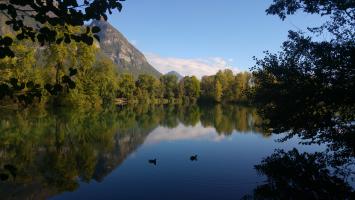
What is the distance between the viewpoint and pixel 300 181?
1694 cm

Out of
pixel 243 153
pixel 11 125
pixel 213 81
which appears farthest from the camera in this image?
pixel 213 81

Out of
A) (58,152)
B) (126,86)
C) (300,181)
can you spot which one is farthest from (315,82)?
(126,86)

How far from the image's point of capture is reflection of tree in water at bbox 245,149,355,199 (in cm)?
1544

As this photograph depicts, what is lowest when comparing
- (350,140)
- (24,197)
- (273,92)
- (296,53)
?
(24,197)

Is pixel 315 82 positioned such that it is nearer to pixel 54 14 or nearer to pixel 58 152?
pixel 54 14

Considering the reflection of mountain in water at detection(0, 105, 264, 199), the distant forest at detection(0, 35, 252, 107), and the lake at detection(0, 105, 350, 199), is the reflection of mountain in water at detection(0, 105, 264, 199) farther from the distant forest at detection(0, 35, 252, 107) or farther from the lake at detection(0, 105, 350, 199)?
the distant forest at detection(0, 35, 252, 107)

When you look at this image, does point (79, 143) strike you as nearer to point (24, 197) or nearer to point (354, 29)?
point (24, 197)

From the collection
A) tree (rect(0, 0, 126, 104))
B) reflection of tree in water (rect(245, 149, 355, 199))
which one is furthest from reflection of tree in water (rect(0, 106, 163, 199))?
tree (rect(0, 0, 126, 104))

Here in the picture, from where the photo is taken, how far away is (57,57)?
63250 mm

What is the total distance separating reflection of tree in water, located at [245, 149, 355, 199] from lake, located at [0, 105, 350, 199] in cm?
83

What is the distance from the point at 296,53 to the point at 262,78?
6.33 feet

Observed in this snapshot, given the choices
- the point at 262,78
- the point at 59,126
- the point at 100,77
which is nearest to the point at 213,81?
the point at 100,77

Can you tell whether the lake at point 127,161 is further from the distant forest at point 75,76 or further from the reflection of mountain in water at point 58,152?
the distant forest at point 75,76

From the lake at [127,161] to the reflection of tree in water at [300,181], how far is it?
83cm
